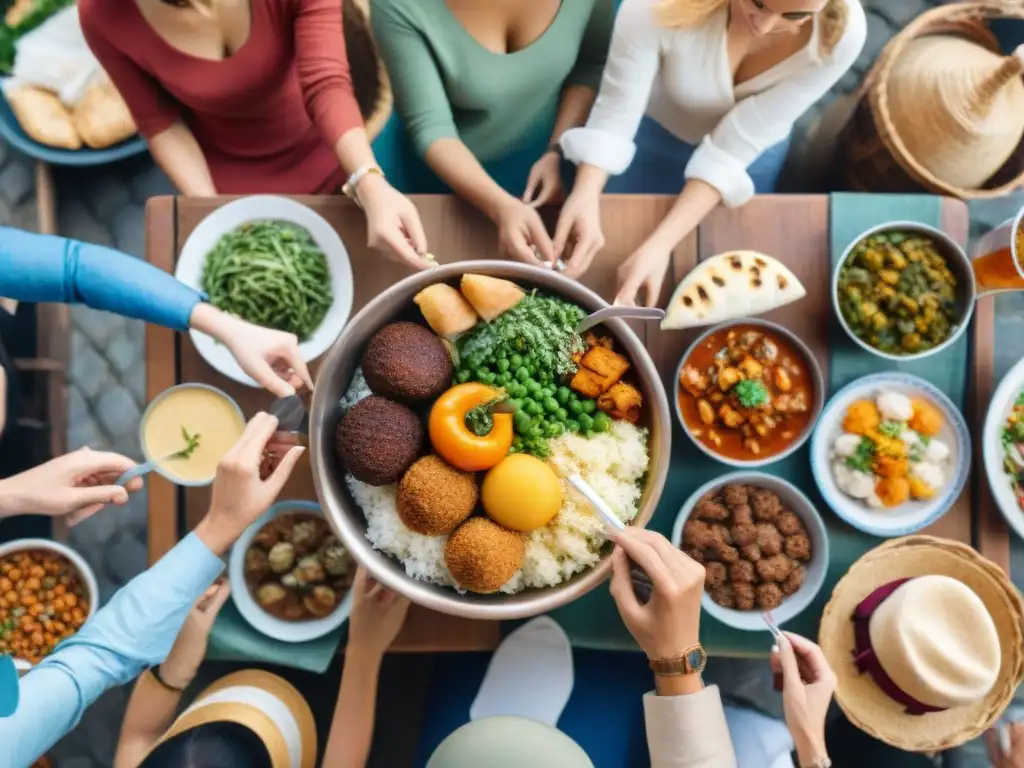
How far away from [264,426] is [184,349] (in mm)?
408

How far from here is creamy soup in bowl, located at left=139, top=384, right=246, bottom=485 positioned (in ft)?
4.85

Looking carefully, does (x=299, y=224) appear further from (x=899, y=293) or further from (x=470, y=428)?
(x=899, y=293)

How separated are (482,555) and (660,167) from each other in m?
1.31

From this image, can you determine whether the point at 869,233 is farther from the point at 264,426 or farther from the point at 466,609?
the point at 264,426

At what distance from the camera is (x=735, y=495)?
1.44 m

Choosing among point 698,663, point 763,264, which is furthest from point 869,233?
point 698,663

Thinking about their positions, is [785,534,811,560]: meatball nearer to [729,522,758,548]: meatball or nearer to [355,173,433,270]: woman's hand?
[729,522,758,548]: meatball

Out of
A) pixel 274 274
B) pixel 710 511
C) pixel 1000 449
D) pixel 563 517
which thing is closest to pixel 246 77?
pixel 274 274

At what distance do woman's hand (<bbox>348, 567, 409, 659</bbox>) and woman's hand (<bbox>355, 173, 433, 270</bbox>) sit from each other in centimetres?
64

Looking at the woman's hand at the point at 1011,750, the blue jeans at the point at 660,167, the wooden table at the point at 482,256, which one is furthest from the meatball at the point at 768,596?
the blue jeans at the point at 660,167

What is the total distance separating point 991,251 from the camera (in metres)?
1.46

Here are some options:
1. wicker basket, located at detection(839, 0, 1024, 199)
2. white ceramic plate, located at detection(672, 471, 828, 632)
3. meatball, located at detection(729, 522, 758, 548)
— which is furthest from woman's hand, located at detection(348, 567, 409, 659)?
wicker basket, located at detection(839, 0, 1024, 199)

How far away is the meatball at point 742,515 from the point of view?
142 centimetres

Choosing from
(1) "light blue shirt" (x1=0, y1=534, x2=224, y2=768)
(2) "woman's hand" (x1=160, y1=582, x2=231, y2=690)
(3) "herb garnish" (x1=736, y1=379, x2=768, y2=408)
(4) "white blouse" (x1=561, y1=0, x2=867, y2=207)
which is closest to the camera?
(1) "light blue shirt" (x1=0, y1=534, x2=224, y2=768)
